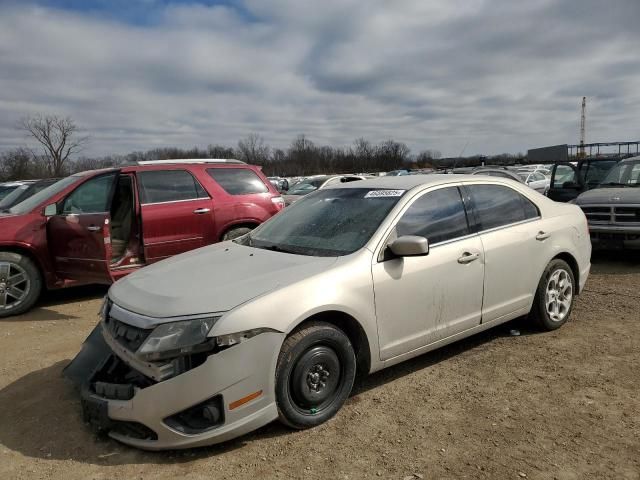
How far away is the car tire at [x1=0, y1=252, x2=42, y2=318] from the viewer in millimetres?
6004

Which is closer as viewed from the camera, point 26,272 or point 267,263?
point 267,263

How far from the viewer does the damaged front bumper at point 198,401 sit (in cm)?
282

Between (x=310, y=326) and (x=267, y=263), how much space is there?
614mm

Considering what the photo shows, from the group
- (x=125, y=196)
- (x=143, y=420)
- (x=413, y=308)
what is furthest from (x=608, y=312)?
(x=125, y=196)

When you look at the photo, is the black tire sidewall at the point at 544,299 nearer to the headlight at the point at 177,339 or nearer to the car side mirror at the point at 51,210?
the headlight at the point at 177,339

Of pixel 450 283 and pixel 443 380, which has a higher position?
pixel 450 283

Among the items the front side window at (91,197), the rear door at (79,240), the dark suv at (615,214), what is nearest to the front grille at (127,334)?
the rear door at (79,240)

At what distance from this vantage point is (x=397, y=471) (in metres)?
2.80

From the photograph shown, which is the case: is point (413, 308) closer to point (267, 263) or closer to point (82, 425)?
point (267, 263)

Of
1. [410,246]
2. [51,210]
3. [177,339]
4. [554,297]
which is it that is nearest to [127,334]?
[177,339]

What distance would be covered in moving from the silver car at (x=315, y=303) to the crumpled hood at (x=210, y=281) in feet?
0.04

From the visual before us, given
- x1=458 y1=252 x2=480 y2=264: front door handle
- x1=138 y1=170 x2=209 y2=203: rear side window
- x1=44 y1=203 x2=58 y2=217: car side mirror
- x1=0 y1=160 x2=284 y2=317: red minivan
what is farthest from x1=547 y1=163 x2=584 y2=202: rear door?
x1=44 y1=203 x2=58 y2=217: car side mirror

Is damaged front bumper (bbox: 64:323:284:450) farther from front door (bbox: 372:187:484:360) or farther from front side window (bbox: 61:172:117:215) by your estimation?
front side window (bbox: 61:172:117:215)

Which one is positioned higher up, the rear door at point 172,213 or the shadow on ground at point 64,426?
the rear door at point 172,213
